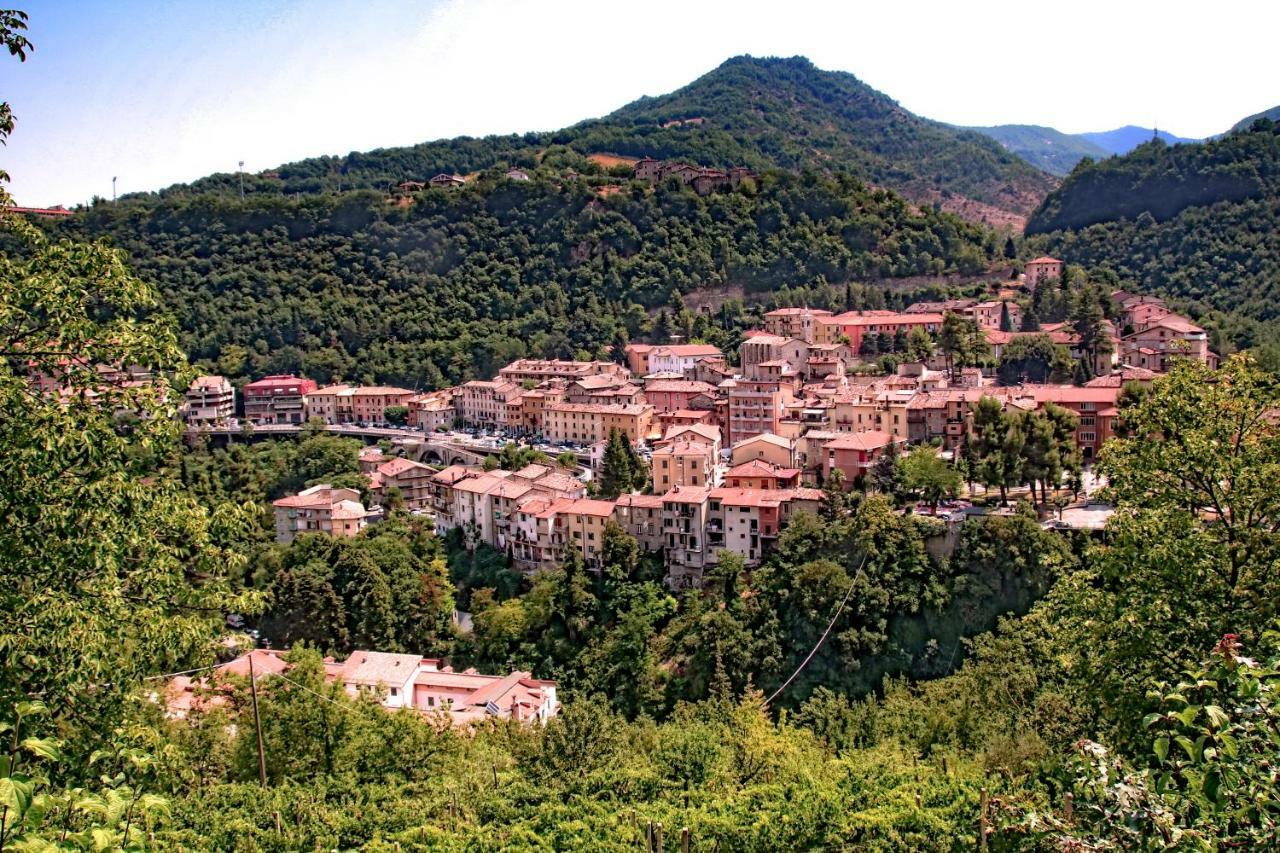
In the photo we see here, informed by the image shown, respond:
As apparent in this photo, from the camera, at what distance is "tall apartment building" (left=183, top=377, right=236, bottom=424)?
58.0 m

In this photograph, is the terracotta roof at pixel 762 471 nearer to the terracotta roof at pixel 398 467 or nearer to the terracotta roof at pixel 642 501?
the terracotta roof at pixel 642 501

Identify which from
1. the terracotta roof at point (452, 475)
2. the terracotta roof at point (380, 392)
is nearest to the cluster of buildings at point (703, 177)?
the terracotta roof at point (380, 392)

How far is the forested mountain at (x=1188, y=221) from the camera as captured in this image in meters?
57.3

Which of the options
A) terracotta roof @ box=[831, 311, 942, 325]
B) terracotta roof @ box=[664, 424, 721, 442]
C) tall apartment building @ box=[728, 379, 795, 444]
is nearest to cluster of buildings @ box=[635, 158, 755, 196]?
terracotta roof @ box=[831, 311, 942, 325]

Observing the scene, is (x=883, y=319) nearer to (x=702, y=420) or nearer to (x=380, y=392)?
(x=702, y=420)

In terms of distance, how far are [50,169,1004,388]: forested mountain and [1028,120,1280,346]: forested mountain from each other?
801 cm

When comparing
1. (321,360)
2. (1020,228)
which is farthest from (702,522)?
(1020,228)

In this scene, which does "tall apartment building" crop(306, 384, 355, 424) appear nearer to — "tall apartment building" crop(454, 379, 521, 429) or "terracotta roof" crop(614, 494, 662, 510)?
"tall apartment building" crop(454, 379, 521, 429)

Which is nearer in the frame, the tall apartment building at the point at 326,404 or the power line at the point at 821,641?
the power line at the point at 821,641

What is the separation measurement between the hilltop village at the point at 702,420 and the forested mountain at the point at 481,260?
524 cm

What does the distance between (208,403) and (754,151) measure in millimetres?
77193

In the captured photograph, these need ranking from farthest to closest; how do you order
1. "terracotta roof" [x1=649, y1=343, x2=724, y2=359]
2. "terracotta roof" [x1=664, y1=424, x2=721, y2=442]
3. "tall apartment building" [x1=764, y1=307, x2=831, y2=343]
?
1. "terracotta roof" [x1=649, y1=343, x2=724, y2=359]
2. "tall apartment building" [x1=764, y1=307, x2=831, y2=343]
3. "terracotta roof" [x1=664, y1=424, x2=721, y2=442]

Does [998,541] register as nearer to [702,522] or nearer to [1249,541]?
[702,522]

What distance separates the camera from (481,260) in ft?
249
